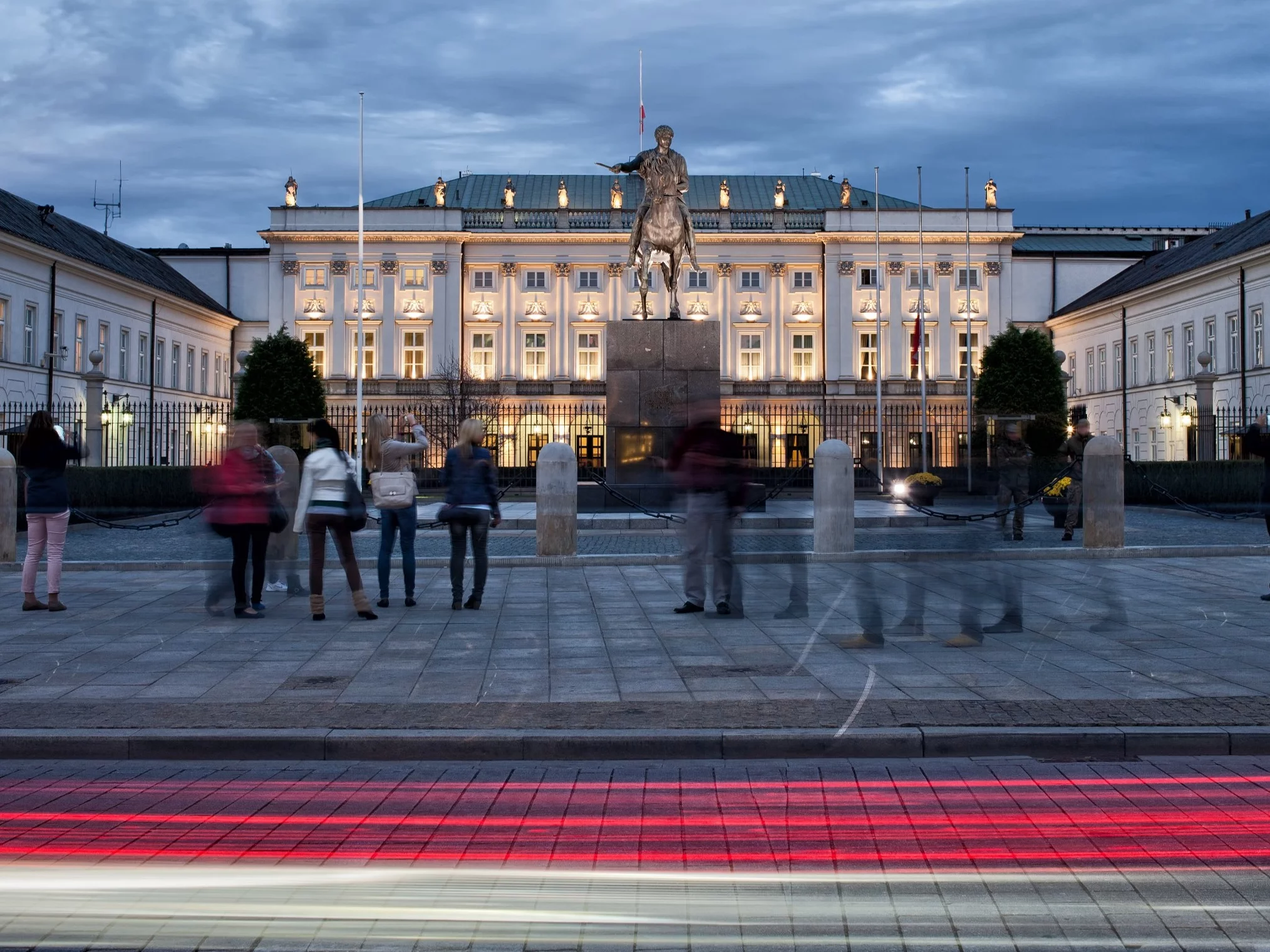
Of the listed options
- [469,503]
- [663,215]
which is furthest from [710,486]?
[663,215]

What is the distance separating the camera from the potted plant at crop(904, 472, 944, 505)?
106 ft

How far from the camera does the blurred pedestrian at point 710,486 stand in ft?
37.6

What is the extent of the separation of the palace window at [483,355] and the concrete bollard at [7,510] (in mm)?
61913

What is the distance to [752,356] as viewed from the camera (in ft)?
261

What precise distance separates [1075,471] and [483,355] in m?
61.4

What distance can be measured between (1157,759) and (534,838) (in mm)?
3508

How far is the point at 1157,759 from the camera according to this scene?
6605 millimetres

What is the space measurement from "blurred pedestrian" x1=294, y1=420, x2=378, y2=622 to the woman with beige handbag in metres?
0.77

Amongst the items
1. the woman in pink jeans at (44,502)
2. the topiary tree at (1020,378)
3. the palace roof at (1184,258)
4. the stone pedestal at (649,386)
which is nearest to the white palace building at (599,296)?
the palace roof at (1184,258)

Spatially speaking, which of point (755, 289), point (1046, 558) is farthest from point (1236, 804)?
point (755, 289)

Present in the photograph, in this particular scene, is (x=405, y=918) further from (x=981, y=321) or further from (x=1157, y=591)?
(x=981, y=321)

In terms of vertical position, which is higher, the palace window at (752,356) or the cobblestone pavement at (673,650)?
the palace window at (752,356)

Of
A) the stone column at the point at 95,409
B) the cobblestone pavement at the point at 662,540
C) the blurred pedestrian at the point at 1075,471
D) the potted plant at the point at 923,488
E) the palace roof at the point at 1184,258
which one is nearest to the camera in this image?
the cobblestone pavement at the point at 662,540

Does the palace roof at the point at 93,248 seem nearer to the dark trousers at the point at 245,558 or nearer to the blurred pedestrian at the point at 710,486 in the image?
the dark trousers at the point at 245,558
